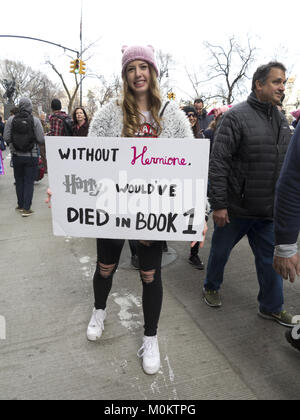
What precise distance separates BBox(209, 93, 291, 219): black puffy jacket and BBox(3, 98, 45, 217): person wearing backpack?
398 centimetres

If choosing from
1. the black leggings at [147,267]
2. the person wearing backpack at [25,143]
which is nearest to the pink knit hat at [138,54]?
the black leggings at [147,267]

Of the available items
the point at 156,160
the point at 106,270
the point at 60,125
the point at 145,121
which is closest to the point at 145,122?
the point at 145,121

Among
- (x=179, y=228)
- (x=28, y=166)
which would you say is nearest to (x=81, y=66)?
(x=28, y=166)

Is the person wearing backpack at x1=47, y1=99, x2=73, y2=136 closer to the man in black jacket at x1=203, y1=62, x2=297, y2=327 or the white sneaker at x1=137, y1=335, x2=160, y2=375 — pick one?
the man in black jacket at x1=203, y1=62, x2=297, y2=327

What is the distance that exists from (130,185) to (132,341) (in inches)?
46.6

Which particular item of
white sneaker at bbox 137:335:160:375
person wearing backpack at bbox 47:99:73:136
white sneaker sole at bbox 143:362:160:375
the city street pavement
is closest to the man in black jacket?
the city street pavement

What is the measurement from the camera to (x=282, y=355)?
2.13m

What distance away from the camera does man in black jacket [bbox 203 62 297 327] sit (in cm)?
225

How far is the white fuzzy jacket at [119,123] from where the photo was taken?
70.2 inches

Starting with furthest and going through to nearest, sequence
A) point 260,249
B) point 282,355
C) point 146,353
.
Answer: point 260,249, point 282,355, point 146,353

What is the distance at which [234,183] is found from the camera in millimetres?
2385

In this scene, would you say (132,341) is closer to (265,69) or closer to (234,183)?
(234,183)
